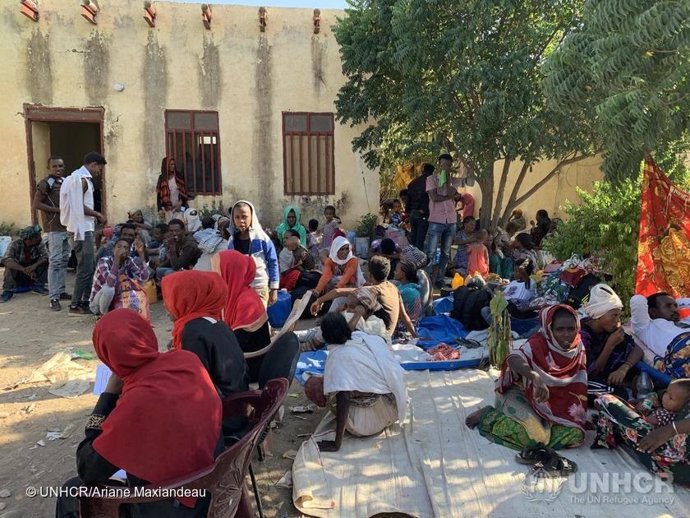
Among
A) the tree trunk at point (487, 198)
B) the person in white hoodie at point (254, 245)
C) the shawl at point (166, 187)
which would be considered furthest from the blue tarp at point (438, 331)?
the shawl at point (166, 187)

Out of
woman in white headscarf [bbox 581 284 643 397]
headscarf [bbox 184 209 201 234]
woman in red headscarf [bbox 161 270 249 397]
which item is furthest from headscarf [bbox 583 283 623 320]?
headscarf [bbox 184 209 201 234]

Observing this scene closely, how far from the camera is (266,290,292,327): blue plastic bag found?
22.1 ft

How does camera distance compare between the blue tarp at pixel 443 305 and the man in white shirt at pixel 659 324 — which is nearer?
the man in white shirt at pixel 659 324

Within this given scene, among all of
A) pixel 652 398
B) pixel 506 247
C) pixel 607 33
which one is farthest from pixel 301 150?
pixel 652 398

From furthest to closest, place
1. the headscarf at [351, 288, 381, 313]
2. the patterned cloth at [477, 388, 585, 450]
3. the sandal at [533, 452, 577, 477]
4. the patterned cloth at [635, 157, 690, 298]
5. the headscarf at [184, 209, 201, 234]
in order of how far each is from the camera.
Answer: the headscarf at [184, 209, 201, 234] < the patterned cloth at [635, 157, 690, 298] < the headscarf at [351, 288, 381, 313] < the patterned cloth at [477, 388, 585, 450] < the sandal at [533, 452, 577, 477]

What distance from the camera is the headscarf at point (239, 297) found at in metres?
3.88

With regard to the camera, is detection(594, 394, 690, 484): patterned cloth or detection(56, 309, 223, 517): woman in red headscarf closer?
detection(56, 309, 223, 517): woman in red headscarf

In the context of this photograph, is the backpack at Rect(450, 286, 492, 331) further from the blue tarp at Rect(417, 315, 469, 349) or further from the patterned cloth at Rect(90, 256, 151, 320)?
the patterned cloth at Rect(90, 256, 151, 320)

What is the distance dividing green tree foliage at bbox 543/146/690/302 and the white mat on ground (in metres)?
2.54

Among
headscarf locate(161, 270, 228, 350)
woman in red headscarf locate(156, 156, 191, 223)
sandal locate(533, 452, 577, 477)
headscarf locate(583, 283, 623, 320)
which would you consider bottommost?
sandal locate(533, 452, 577, 477)

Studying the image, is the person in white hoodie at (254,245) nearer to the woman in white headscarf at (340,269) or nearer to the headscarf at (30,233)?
the woman in white headscarf at (340,269)

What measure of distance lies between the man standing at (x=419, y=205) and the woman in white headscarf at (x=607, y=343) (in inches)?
198

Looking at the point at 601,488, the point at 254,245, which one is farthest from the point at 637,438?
the point at 254,245

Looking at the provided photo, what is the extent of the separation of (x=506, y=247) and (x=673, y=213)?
3427mm
